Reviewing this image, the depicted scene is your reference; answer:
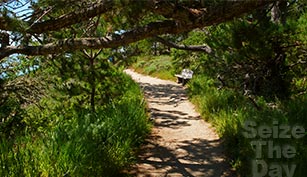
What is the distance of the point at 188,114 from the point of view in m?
9.95

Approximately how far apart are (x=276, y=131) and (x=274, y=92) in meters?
2.57

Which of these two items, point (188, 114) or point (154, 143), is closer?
point (154, 143)

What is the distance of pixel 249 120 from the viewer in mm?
6246

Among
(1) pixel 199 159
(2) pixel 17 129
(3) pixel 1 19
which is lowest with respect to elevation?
(1) pixel 199 159

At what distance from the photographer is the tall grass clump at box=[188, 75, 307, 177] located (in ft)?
15.4

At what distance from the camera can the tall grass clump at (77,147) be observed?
3574mm

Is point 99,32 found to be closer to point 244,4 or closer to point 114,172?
point 114,172

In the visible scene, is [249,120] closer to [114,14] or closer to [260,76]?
[260,76]

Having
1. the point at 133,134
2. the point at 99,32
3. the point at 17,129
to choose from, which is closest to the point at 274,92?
the point at 133,134

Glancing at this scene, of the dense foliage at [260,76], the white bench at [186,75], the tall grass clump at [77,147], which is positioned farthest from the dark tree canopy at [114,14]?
the white bench at [186,75]

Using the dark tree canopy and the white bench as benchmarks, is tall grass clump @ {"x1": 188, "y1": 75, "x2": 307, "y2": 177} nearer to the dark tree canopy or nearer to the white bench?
the dark tree canopy

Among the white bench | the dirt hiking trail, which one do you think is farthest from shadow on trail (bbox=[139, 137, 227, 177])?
the white bench

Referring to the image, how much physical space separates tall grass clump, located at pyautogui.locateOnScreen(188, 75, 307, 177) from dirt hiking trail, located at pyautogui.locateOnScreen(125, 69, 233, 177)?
0.23 m

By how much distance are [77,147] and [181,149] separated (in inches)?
113
